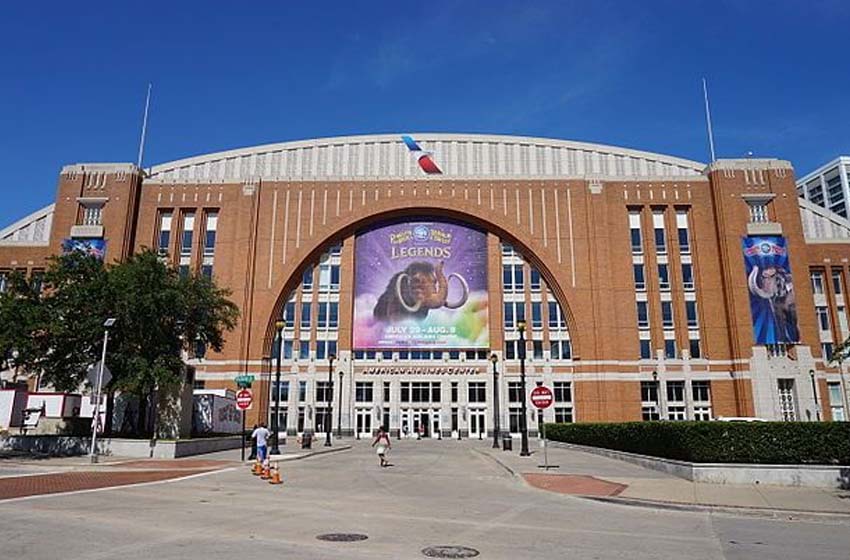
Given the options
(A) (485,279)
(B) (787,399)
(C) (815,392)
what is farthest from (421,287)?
(C) (815,392)

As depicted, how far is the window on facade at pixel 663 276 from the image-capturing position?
62.8 m

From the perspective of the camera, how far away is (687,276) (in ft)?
206

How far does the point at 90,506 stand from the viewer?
12.7 metres

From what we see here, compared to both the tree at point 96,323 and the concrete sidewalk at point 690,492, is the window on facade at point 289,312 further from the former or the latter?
the concrete sidewalk at point 690,492

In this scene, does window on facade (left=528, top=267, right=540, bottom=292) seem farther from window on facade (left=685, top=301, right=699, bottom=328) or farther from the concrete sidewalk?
the concrete sidewalk

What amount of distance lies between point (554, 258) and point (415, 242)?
46.6 feet

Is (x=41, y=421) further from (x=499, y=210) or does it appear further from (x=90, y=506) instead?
(x=499, y=210)

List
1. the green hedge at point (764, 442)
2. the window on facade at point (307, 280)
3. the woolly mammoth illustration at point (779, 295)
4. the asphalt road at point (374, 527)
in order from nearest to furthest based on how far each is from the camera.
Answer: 1. the asphalt road at point (374, 527)
2. the green hedge at point (764, 442)
3. the woolly mammoth illustration at point (779, 295)
4. the window on facade at point (307, 280)

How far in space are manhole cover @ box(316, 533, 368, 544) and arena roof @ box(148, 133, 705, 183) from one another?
61.9m

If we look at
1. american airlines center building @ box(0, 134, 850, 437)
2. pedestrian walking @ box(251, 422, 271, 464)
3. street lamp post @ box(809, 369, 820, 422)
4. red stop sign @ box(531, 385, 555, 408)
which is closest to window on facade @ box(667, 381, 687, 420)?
american airlines center building @ box(0, 134, 850, 437)

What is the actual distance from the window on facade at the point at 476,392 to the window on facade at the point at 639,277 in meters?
17.9

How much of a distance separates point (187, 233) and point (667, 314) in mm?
48003

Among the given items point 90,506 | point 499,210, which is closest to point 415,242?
point 499,210

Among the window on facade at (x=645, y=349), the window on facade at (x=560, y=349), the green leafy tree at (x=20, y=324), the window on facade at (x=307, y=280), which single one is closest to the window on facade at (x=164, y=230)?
the window on facade at (x=307, y=280)
